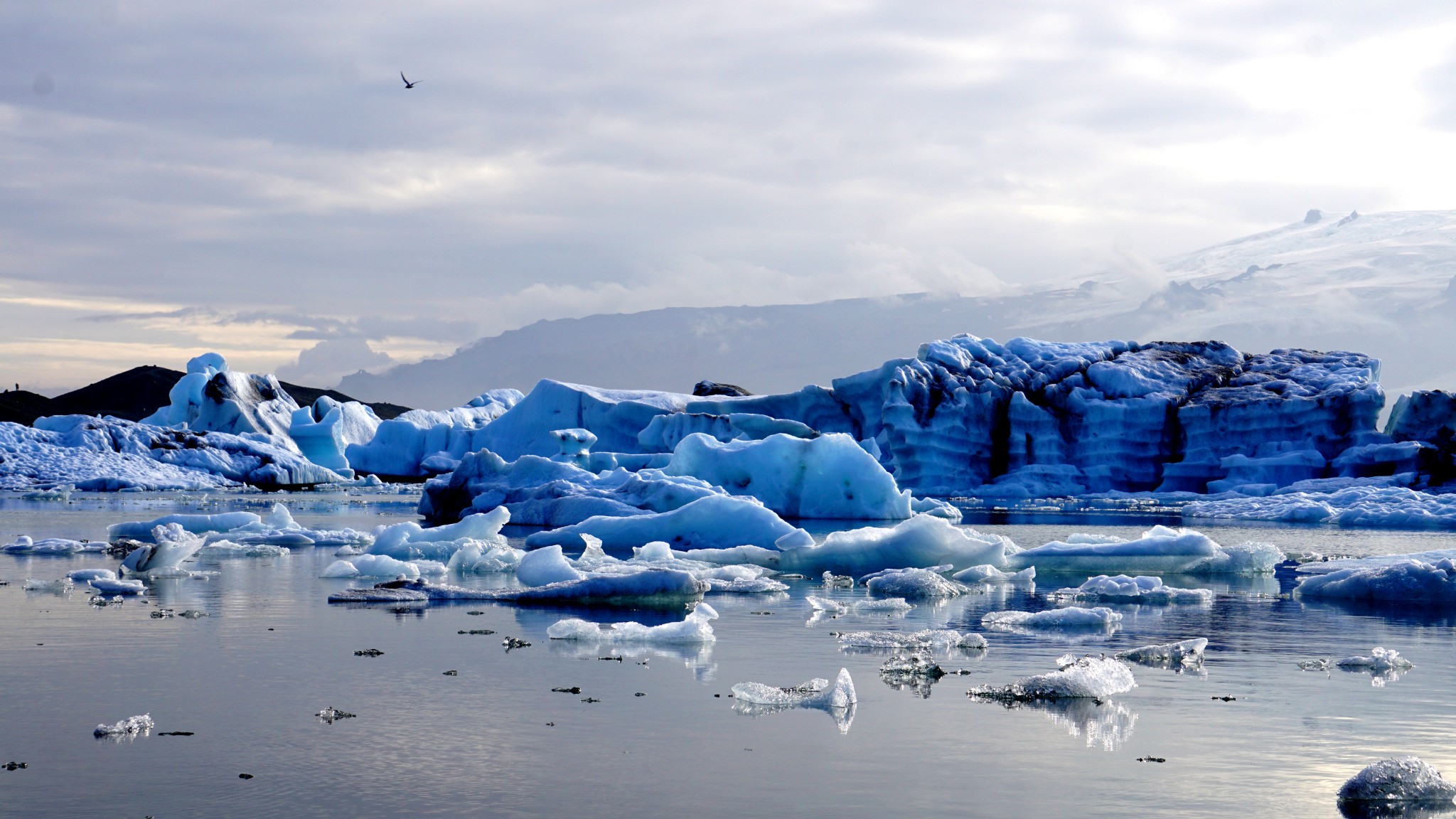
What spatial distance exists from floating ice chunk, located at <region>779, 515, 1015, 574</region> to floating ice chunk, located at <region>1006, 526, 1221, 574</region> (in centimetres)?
40

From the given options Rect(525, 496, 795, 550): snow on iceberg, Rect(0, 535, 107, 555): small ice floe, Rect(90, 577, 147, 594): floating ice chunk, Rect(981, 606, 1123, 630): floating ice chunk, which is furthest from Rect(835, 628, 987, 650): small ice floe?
Rect(0, 535, 107, 555): small ice floe

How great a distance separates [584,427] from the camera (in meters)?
43.7

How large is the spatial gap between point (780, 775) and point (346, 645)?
4.18 meters

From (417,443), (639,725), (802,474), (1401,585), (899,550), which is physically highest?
(417,443)

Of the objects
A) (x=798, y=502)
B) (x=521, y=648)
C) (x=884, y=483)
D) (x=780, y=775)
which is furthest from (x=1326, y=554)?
(x=780, y=775)

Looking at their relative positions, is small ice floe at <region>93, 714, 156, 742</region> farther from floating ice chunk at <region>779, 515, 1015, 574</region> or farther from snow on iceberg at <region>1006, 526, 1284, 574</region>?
snow on iceberg at <region>1006, 526, 1284, 574</region>

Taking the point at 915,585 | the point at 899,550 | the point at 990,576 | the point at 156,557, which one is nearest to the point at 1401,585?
the point at 990,576

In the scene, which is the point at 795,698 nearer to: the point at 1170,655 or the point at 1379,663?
the point at 1170,655

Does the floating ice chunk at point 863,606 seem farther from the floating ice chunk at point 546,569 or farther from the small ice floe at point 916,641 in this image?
the floating ice chunk at point 546,569

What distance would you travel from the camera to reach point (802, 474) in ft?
91.6

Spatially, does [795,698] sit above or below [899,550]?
below

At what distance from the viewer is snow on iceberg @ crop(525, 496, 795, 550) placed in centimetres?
1786

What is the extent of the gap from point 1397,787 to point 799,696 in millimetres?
2726

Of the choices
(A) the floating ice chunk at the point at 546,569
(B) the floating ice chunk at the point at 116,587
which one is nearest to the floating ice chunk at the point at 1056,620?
(A) the floating ice chunk at the point at 546,569
